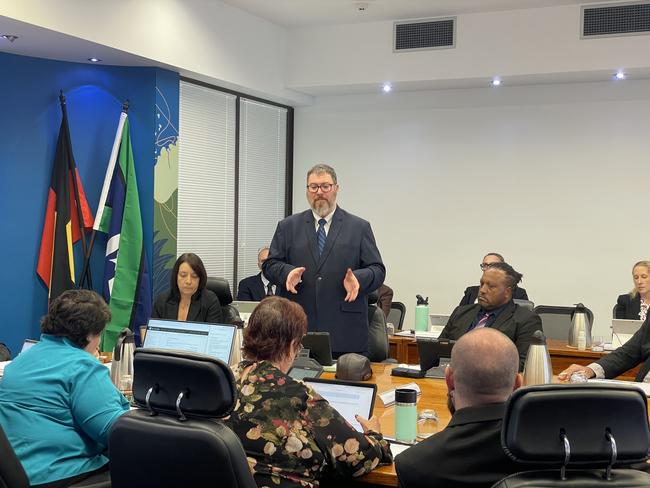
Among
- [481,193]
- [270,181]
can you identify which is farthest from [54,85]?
[481,193]

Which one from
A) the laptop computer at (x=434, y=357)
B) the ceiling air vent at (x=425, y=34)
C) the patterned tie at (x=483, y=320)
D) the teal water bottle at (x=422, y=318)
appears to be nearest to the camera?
the laptop computer at (x=434, y=357)

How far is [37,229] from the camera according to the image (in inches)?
251

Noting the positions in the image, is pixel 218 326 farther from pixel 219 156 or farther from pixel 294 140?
pixel 294 140

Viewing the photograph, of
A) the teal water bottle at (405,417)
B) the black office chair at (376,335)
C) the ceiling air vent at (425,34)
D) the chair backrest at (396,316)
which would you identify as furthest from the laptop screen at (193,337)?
the ceiling air vent at (425,34)

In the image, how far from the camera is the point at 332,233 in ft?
Result: 15.2

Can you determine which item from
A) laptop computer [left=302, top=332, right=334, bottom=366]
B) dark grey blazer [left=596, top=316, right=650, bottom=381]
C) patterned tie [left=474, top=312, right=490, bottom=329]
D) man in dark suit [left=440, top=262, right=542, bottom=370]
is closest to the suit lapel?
laptop computer [left=302, top=332, right=334, bottom=366]

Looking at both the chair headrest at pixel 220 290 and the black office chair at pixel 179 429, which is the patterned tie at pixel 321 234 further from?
the black office chair at pixel 179 429

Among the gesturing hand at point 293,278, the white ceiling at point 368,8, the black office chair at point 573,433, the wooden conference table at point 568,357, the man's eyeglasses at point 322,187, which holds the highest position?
the white ceiling at point 368,8

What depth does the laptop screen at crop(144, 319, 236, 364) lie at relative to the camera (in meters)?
3.90

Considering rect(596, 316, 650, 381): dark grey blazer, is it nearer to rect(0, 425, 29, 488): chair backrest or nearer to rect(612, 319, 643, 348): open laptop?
rect(612, 319, 643, 348): open laptop

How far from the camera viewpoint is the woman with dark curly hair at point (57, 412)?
284 cm

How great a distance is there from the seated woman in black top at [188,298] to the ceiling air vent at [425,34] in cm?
378

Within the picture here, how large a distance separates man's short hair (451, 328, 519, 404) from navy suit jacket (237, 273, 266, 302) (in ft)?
18.6

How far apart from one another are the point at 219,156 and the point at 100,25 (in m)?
2.12
